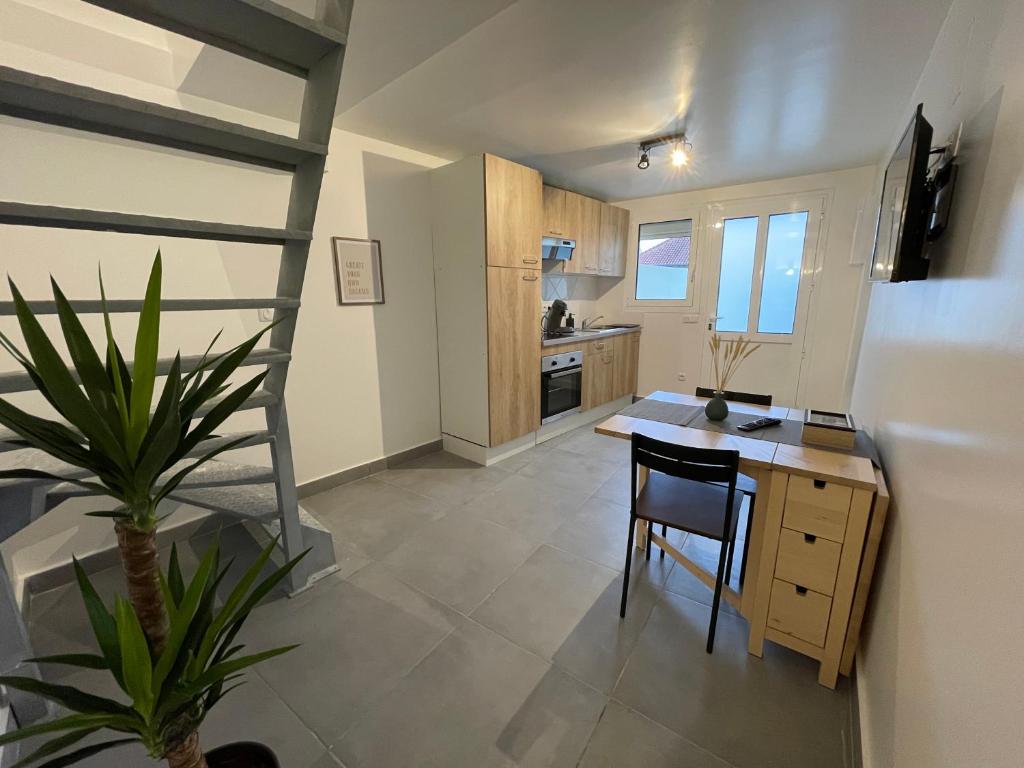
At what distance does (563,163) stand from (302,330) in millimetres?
2510

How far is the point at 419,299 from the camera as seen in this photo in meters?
3.44

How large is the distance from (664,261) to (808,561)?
395 centimetres

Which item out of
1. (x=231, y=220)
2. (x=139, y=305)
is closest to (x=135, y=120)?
(x=139, y=305)

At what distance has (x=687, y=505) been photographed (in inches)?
70.3

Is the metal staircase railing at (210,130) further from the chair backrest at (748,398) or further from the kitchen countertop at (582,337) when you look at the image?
the kitchen countertop at (582,337)

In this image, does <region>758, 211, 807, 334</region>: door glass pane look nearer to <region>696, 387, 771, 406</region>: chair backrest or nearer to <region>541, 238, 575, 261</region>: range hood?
<region>541, 238, 575, 261</region>: range hood

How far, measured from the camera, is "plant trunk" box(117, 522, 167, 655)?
2.26 feet

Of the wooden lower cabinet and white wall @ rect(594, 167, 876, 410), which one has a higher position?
white wall @ rect(594, 167, 876, 410)

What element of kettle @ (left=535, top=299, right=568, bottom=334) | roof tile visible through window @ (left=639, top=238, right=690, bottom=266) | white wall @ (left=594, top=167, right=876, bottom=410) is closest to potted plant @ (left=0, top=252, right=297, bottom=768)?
kettle @ (left=535, top=299, right=568, bottom=334)

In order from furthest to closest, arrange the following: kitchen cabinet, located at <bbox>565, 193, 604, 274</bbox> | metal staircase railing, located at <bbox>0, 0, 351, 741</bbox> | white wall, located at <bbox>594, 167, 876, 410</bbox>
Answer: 1. kitchen cabinet, located at <bbox>565, 193, 604, 274</bbox>
2. white wall, located at <bbox>594, 167, 876, 410</bbox>
3. metal staircase railing, located at <bbox>0, 0, 351, 741</bbox>

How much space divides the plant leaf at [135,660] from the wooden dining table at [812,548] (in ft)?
5.60

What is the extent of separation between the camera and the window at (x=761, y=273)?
3.96m

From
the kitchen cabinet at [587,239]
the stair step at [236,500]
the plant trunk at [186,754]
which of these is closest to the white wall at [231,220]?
the stair step at [236,500]

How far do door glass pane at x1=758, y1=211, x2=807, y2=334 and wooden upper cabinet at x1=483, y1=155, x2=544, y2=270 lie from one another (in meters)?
2.44
